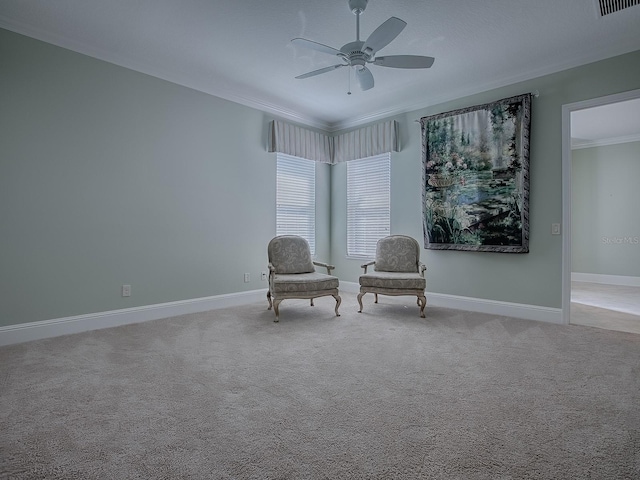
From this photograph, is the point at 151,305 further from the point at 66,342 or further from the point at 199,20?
the point at 199,20

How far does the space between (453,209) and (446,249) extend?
0.55 meters

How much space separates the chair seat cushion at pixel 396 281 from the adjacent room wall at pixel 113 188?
5.62ft

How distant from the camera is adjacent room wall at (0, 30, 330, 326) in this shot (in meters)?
3.21

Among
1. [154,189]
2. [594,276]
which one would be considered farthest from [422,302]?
[594,276]

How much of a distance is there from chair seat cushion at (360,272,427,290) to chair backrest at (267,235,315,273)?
0.83 meters

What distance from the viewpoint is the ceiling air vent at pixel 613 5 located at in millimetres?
2791

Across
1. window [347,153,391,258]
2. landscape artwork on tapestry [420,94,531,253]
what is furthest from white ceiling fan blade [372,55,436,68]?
window [347,153,391,258]

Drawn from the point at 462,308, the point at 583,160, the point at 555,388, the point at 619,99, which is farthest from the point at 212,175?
the point at 583,160

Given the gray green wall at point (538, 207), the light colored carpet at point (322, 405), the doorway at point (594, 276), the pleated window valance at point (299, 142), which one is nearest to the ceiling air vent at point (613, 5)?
the gray green wall at point (538, 207)

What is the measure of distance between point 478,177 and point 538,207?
766mm

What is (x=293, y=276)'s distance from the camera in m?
4.35

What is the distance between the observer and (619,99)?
3.56 metres

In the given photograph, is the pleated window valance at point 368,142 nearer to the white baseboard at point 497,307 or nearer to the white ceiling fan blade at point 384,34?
the white baseboard at point 497,307

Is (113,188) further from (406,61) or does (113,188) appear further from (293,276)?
(406,61)
